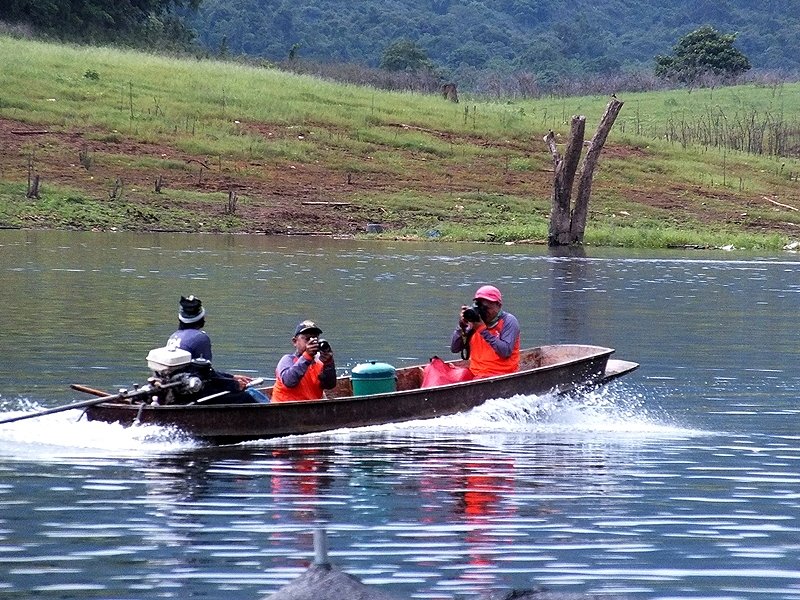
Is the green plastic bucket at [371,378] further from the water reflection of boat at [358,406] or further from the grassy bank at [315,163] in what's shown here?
the grassy bank at [315,163]

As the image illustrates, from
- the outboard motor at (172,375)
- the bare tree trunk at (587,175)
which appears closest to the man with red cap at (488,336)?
the outboard motor at (172,375)

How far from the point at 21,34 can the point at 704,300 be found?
3678cm

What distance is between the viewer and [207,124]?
45.6m

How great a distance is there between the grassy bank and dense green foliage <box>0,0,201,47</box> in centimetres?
952

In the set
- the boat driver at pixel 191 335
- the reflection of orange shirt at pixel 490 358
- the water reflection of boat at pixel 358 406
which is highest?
the boat driver at pixel 191 335

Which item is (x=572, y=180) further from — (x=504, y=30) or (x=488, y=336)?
(x=504, y=30)

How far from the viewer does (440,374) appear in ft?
48.4

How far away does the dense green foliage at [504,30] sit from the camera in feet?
351

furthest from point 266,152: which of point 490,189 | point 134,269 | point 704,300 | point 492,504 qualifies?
point 492,504

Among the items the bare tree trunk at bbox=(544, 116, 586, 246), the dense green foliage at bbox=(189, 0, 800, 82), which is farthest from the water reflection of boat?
the dense green foliage at bbox=(189, 0, 800, 82)

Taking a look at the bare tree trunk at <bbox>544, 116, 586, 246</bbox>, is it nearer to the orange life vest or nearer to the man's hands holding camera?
the orange life vest

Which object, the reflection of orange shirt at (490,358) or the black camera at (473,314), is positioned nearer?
the black camera at (473,314)

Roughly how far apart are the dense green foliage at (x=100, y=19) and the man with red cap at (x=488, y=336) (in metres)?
48.9

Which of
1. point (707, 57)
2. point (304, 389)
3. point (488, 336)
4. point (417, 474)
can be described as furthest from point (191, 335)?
point (707, 57)
